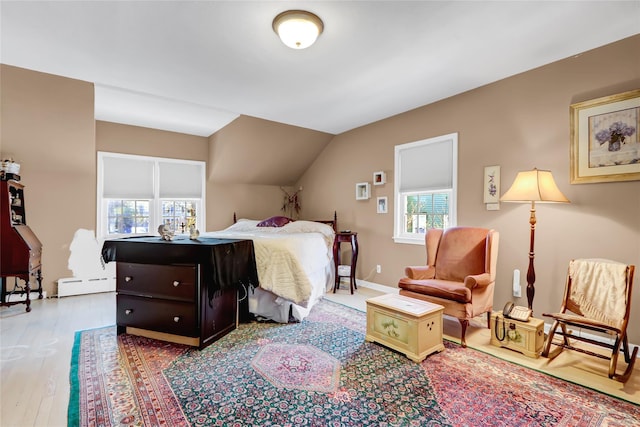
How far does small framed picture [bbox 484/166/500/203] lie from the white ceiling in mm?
946

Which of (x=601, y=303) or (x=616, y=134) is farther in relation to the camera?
(x=616, y=134)

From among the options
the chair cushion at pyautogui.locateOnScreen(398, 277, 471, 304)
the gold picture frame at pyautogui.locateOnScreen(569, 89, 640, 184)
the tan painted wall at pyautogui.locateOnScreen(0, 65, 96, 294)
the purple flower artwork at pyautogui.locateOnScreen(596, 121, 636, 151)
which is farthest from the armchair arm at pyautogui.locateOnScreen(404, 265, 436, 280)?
the tan painted wall at pyautogui.locateOnScreen(0, 65, 96, 294)

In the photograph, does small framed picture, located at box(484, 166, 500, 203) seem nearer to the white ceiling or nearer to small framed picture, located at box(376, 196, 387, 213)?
the white ceiling

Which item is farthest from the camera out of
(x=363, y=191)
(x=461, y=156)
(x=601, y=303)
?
(x=363, y=191)

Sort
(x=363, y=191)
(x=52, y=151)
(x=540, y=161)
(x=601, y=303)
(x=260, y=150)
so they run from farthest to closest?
(x=260, y=150) < (x=363, y=191) < (x=52, y=151) < (x=540, y=161) < (x=601, y=303)

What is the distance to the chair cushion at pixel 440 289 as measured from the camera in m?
2.66

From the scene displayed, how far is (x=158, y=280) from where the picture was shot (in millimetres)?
2660

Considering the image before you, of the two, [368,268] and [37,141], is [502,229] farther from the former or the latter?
[37,141]

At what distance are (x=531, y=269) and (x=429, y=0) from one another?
2.40 m

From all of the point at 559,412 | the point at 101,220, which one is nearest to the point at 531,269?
the point at 559,412

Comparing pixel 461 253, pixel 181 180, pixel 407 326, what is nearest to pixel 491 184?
pixel 461 253

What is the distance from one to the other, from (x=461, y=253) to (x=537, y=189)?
37.1 inches

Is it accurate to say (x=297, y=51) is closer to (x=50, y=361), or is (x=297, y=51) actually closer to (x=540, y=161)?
(x=540, y=161)

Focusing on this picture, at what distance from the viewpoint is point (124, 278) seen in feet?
9.14
